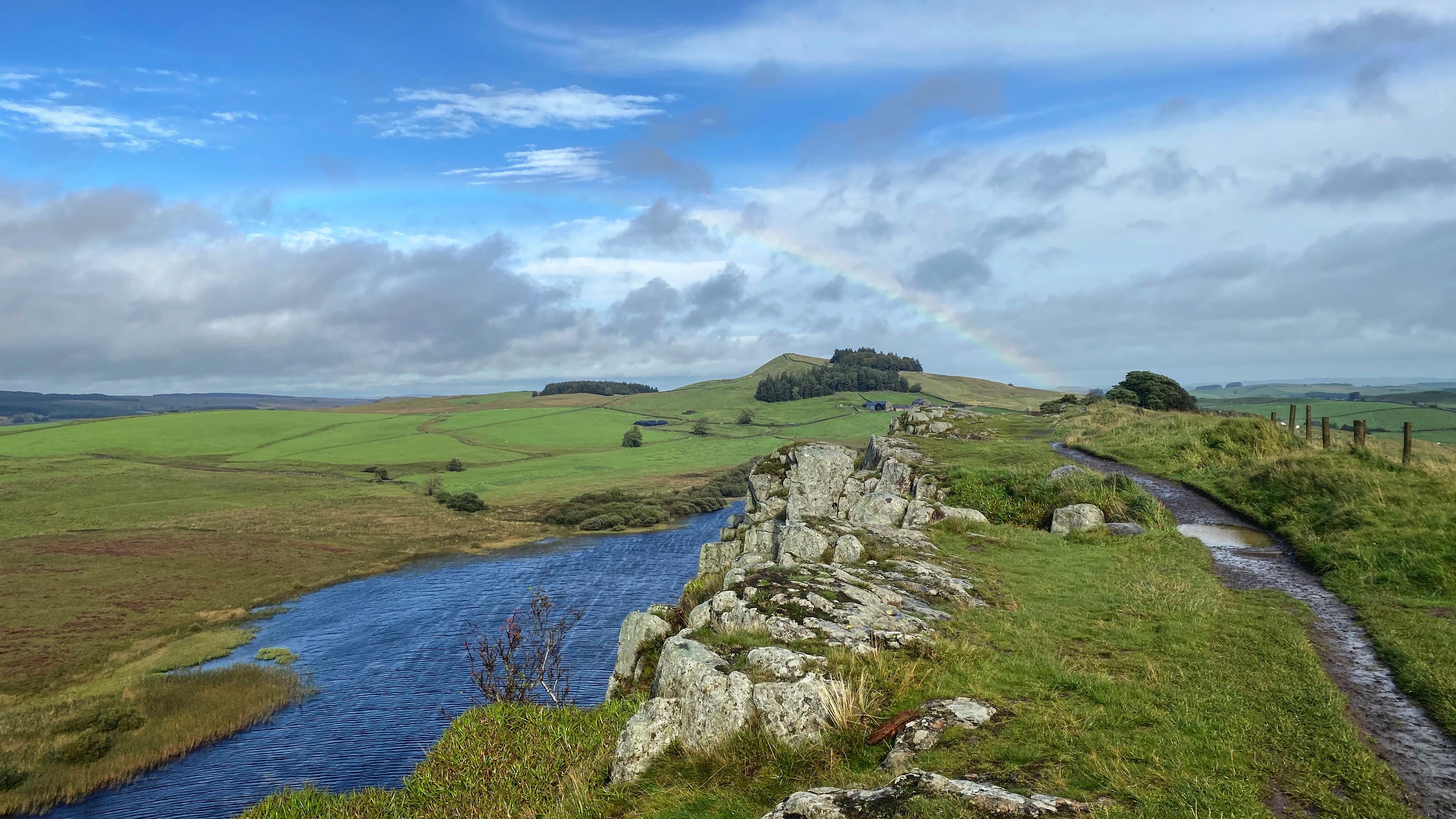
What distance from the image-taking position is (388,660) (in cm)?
3891

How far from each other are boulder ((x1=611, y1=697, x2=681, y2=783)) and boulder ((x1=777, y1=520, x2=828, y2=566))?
7.33 m

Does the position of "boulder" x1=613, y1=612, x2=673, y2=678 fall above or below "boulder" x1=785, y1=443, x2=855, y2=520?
below

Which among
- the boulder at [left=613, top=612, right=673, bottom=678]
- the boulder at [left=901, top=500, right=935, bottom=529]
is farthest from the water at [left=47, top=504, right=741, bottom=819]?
the boulder at [left=901, top=500, right=935, bottom=529]

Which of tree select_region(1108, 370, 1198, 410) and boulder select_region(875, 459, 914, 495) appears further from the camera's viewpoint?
tree select_region(1108, 370, 1198, 410)

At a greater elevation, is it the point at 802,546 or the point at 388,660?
the point at 802,546

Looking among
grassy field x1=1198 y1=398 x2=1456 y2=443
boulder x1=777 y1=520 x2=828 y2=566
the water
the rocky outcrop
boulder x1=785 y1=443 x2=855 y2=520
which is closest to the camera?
the rocky outcrop

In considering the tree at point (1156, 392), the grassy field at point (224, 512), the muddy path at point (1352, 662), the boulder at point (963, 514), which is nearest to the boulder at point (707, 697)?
the muddy path at point (1352, 662)

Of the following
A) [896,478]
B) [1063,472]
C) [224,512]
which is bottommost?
[224,512]

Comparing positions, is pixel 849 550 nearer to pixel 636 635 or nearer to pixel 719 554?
pixel 636 635

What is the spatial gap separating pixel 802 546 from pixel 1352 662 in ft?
34.7

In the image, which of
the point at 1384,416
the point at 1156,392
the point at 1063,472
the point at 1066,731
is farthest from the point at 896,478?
the point at 1384,416

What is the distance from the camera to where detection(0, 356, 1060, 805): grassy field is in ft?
123

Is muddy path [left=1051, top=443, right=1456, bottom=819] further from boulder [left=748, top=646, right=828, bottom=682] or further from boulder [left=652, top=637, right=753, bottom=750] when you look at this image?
boulder [left=652, top=637, right=753, bottom=750]

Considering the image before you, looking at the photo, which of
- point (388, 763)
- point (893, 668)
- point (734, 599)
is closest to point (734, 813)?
point (893, 668)
